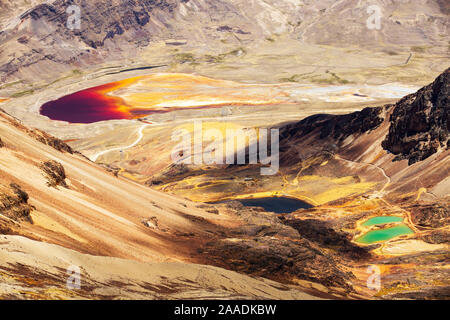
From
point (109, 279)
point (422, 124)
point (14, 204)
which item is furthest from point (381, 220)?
point (14, 204)

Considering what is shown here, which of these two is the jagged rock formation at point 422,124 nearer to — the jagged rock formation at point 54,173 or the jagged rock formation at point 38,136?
the jagged rock formation at point 38,136

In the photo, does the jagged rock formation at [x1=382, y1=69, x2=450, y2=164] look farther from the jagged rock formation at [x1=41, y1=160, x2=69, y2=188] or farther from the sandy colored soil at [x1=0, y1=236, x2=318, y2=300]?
the jagged rock formation at [x1=41, y1=160, x2=69, y2=188]

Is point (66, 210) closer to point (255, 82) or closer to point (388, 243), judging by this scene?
point (388, 243)

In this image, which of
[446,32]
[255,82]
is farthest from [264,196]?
[446,32]

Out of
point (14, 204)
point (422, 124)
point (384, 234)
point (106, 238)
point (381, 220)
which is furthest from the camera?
point (422, 124)

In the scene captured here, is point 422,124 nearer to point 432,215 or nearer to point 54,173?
point 432,215

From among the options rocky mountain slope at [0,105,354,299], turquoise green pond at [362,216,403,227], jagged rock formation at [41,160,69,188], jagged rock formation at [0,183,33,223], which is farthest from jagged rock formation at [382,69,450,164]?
jagged rock formation at [0,183,33,223]

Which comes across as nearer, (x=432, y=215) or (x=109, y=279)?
(x=109, y=279)

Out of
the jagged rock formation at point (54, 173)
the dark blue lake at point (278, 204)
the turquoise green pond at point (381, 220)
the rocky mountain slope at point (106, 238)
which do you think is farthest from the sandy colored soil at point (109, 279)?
the dark blue lake at point (278, 204)
